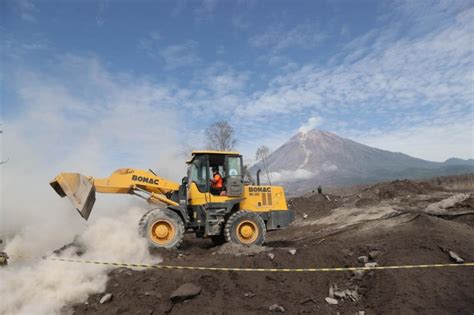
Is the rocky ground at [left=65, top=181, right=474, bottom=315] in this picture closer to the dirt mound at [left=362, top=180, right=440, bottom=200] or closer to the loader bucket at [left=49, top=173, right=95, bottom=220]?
the loader bucket at [left=49, top=173, right=95, bottom=220]

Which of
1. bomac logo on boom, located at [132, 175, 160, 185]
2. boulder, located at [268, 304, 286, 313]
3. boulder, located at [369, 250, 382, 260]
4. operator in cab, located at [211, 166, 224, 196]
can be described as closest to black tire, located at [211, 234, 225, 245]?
operator in cab, located at [211, 166, 224, 196]

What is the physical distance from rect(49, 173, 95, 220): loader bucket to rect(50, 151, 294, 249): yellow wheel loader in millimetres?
208

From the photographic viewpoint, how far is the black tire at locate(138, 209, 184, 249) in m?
9.94

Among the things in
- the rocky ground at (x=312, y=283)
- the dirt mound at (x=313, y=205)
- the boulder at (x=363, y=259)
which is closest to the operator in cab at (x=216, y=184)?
the rocky ground at (x=312, y=283)

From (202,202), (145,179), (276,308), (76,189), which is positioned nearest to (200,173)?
(202,202)

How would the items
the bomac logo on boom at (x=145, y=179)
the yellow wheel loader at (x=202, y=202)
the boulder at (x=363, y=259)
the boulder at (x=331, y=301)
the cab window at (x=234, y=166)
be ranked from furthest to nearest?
the cab window at (x=234, y=166)
the bomac logo on boom at (x=145, y=179)
the yellow wheel loader at (x=202, y=202)
the boulder at (x=363, y=259)
the boulder at (x=331, y=301)

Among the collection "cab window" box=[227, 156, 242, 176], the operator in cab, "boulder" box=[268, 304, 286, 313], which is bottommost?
"boulder" box=[268, 304, 286, 313]

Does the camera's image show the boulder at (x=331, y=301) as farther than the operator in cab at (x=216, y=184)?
No

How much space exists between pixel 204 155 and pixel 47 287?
5650 millimetres

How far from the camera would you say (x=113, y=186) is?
1053 centimetres

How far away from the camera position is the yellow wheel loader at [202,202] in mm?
10234

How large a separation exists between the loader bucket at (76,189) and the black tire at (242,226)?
392cm

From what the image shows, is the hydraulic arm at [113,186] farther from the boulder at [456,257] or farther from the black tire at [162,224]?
the boulder at [456,257]

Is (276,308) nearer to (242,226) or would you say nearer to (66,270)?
(66,270)
